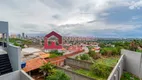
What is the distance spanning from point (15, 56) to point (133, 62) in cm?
952

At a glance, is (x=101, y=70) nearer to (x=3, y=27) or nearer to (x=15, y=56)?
(x=15, y=56)

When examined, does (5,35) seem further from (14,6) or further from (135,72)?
(135,72)

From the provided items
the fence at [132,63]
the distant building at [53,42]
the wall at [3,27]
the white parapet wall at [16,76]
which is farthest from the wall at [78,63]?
the distant building at [53,42]

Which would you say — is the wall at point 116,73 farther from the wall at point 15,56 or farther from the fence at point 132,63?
the wall at point 15,56

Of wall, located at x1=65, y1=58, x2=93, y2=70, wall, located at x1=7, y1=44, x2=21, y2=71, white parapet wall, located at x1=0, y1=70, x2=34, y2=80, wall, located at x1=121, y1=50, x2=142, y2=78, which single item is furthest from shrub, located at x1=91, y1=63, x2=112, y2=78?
wall, located at x1=7, y1=44, x2=21, y2=71

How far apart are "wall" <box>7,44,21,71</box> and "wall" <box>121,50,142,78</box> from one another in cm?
897

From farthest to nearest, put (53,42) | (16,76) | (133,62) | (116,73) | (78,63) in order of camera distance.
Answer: (53,42)
(78,63)
(133,62)
(116,73)
(16,76)

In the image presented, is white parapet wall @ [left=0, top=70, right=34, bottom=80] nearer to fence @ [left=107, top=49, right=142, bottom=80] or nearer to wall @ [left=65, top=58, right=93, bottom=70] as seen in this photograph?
fence @ [left=107, top=49, right=142, bottom=80]

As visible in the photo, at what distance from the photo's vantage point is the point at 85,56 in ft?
44.5

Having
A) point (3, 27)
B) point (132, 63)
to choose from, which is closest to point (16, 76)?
point (3, 27)

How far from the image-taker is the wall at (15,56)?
5832 millimetres

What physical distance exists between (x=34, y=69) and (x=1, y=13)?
5.52m

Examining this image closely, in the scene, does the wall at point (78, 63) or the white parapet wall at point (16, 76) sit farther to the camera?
the wall at point (78, 63)

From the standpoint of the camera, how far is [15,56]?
19.6 feet
